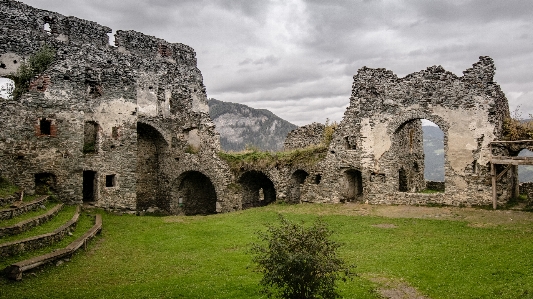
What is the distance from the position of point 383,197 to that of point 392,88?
626 centimetres

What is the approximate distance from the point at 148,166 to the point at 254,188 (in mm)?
7343

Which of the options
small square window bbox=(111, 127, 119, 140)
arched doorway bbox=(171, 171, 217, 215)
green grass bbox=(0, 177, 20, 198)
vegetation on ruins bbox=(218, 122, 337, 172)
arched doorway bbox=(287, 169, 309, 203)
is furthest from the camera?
arched doorway bbox=(171, 171, 217, 215)

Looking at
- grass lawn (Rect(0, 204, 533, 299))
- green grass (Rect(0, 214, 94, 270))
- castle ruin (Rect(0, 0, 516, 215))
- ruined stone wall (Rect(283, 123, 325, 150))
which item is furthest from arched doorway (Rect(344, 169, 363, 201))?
green grass (Rect(0, 214, 94, 270))

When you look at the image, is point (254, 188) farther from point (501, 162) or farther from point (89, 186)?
point (501, 162)

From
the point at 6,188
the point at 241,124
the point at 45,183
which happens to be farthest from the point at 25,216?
the point at 241,124

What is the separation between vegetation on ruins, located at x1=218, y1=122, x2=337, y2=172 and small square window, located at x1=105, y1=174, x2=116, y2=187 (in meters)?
6.56

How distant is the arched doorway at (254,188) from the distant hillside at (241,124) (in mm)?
65885

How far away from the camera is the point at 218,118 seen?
99250 millimetres

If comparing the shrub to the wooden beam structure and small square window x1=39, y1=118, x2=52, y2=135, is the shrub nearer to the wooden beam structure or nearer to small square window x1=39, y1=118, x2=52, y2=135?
the wooden beam structure

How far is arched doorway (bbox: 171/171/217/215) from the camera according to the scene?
29156mm

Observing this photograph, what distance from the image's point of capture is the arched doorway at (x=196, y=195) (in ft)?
95.7

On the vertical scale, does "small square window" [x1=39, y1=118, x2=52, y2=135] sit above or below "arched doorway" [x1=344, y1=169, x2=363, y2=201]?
above

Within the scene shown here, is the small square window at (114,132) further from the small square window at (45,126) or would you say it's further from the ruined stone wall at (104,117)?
the small square window at (45,126)

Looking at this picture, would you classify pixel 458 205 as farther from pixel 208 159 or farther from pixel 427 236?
pixel 208 159
